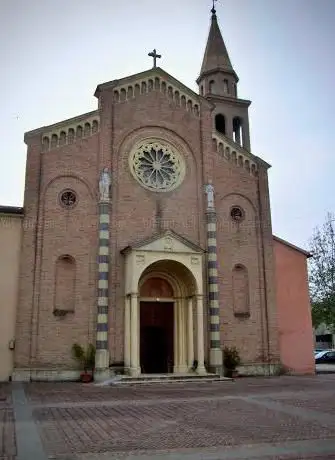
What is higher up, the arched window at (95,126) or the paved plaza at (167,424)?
the arched window at (95,126)

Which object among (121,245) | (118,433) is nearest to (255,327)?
(121,245)

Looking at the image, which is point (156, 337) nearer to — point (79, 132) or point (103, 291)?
point (103, 291)

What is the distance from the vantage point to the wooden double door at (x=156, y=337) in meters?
23.4

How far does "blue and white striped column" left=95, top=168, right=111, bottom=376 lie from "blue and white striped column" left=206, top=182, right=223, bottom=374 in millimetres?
5169

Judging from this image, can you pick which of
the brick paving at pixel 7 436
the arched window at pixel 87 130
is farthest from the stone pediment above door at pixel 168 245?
the brick paving at pixel 7 436

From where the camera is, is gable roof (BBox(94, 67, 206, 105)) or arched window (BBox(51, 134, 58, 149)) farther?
gable roof (BBox(94, 67, 206, 105))

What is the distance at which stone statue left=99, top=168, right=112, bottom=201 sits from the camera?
23.2 meters

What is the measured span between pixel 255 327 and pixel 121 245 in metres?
8.13

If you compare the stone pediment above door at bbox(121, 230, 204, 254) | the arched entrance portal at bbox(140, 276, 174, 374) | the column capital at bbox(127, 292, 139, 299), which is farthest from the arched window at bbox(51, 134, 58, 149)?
the column capital at bbox(127, 292, 139, 299)

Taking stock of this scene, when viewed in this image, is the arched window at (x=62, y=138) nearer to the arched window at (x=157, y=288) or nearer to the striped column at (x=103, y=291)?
the striped column at (x=103, y=291)

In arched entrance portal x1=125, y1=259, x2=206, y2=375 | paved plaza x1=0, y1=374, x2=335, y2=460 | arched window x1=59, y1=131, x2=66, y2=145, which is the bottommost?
paved plaza x1=0, y1=374, x2=335, y2=460

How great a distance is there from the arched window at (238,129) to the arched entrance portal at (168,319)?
1340cm

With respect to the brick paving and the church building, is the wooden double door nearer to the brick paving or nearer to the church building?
the church building

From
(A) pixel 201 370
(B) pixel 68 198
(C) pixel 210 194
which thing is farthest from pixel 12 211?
(A) pixel 201 370
